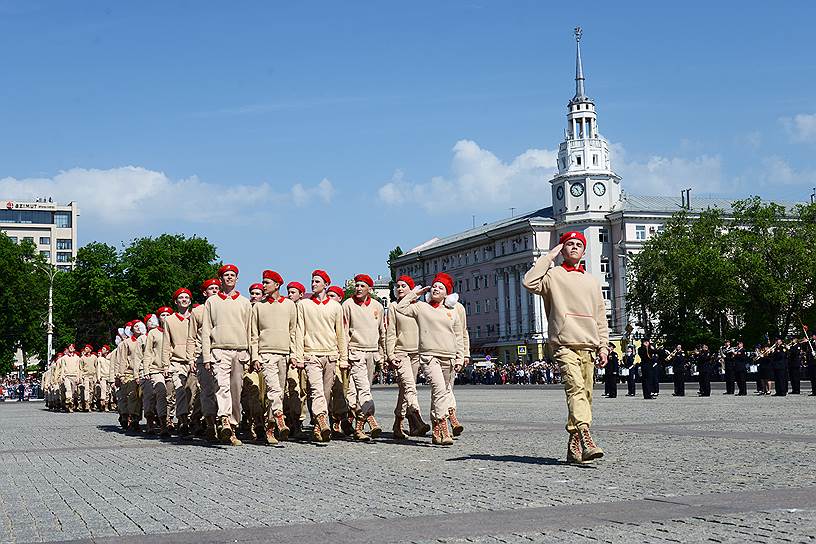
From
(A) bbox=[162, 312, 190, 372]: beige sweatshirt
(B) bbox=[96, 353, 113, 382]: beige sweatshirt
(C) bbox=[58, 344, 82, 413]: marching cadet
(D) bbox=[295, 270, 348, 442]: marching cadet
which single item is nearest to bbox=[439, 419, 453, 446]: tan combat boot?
(D) bbox=[295, 270, 348, 442]: marching cadet

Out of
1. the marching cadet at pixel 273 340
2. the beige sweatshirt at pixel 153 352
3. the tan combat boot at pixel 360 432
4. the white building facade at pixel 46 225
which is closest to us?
the tan combat boot at pixel 360 432

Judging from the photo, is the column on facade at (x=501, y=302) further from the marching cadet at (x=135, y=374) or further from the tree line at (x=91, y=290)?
the marching cadet at (x=135, y=374)

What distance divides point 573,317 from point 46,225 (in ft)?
612

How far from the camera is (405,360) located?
1681cm

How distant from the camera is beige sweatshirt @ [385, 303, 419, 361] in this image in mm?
16656

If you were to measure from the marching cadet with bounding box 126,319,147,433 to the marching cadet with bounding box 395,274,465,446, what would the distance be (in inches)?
318

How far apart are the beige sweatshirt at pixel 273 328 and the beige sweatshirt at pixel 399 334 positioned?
4.72ft

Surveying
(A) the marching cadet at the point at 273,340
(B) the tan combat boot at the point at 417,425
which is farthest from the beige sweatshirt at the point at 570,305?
(A) the marching cadet at the point at 273,340

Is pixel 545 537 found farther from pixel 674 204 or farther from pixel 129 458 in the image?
pixel 674 204

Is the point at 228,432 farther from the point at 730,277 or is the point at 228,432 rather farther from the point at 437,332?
the point at 730,277

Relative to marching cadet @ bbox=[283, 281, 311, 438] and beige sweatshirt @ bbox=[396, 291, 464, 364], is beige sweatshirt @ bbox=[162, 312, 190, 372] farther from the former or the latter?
beige sweatshirt @ bbox=[396, 291, 464, 364]

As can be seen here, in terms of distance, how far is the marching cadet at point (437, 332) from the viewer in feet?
51.9

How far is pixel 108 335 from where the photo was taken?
101562 mm

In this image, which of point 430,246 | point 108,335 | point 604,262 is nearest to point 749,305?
point 604,262
